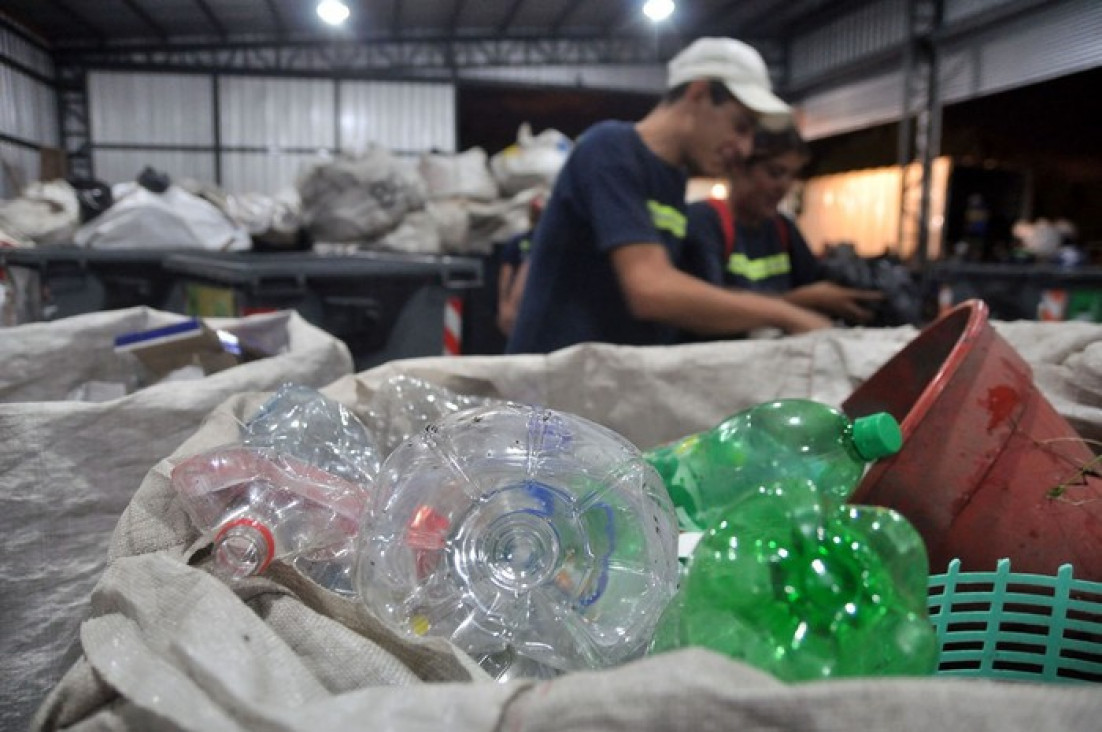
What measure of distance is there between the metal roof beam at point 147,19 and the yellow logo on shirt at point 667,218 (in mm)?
1193

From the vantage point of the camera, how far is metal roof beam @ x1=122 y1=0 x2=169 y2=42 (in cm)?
134

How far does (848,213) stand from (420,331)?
41.9 ft

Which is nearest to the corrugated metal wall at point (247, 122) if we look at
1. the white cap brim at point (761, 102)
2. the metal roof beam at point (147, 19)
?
the metal roof beam at point (147, 19)

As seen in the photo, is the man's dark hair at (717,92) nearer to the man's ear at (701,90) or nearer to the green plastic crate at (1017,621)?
the man's ear at (701,90)

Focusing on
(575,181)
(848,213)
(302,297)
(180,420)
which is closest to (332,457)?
(180,420)

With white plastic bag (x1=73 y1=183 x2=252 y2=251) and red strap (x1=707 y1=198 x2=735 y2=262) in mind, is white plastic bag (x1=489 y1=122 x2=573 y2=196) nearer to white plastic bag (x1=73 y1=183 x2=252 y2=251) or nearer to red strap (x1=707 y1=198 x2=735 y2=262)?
white plastic bag (x1=73 y1=183 x2=252 y2=251)

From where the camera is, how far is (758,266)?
272 centimetres

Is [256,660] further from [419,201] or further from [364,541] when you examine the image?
[419,201]

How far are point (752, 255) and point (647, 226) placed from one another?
0.85 meters

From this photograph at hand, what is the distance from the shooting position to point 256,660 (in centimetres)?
62

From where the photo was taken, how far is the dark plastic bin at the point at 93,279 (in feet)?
12.0

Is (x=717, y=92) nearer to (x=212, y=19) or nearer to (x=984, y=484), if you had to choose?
(x=212, y=19)

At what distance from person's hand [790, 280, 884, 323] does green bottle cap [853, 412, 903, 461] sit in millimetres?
1685

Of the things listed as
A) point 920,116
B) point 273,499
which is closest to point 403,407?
point 273,499
